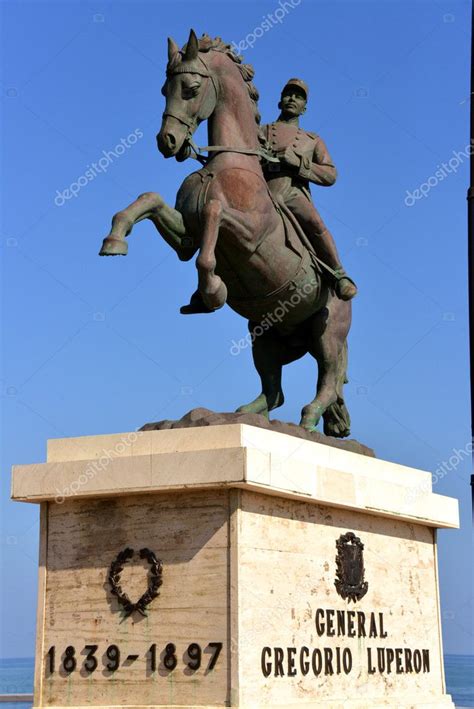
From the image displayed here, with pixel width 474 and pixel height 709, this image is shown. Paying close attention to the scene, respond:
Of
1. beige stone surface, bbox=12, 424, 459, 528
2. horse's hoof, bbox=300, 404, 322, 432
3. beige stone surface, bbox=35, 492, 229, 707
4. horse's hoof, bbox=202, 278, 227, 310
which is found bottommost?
beige stone surface, bbox=35, 492, 229, 707

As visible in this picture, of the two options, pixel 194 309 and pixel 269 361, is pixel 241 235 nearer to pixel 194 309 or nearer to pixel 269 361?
pixel 194 309

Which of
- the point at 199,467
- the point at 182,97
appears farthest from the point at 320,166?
the point at 199,467

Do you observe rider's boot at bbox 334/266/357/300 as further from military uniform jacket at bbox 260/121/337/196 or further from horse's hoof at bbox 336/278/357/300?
military uniform jacket at bbox 260/121/337/196

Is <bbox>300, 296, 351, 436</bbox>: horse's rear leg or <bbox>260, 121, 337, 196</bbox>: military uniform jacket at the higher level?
<bbox>260, 121, 337, 196</bbox>: military uniform jacket

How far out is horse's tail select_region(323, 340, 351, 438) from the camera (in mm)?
11391

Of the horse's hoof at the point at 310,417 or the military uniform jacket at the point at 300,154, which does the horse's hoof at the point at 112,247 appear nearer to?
the military uniform jacket at the point at 300,154

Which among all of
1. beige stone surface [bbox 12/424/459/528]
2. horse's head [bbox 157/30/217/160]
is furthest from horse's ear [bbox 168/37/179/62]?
beige stone surface [bbox 12/424/459/528]

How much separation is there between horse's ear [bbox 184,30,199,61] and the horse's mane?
0.36m

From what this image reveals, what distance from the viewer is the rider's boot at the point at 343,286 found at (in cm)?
1112

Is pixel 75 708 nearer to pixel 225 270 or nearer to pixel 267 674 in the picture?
pixel 267 674

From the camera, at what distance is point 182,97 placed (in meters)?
9.77

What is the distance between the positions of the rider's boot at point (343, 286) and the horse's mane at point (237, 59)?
149cm

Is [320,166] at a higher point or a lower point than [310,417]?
higher

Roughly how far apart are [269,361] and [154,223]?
209 cm
